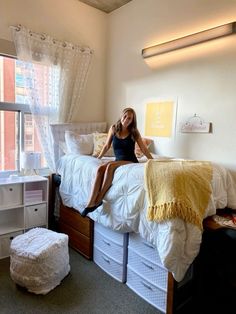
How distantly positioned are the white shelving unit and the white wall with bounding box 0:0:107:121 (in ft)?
4.05

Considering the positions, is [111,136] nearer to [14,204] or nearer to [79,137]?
[79,137]

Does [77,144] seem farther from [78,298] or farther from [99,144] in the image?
[78,298]

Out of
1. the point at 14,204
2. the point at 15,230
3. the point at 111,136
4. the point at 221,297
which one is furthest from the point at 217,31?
the point at 15,230

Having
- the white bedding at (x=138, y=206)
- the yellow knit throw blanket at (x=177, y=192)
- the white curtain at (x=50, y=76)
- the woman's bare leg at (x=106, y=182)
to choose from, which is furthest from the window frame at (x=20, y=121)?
the yellow knit throw blanket at (x=177, y=192)

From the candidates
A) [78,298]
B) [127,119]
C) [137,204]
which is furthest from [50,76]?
[78,298]

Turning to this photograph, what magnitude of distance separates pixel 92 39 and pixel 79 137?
5.14 ft

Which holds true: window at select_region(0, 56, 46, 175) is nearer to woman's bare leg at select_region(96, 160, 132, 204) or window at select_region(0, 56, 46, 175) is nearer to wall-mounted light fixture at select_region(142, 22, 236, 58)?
woman's bare leg at select_region(96, 160, 132, 204)

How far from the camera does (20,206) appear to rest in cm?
262

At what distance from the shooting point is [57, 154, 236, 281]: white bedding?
153cm

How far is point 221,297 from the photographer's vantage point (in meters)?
1.83

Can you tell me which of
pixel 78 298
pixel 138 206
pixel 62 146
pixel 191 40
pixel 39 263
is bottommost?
pixel 78 298

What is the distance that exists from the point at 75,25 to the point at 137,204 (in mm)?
2751

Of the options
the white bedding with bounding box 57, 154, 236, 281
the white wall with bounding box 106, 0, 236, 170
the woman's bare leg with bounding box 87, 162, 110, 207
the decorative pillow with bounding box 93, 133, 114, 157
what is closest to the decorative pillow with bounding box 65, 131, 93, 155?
the decorative pillow with bounding box 93, 133, 114, 157

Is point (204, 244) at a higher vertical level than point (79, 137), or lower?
lower
